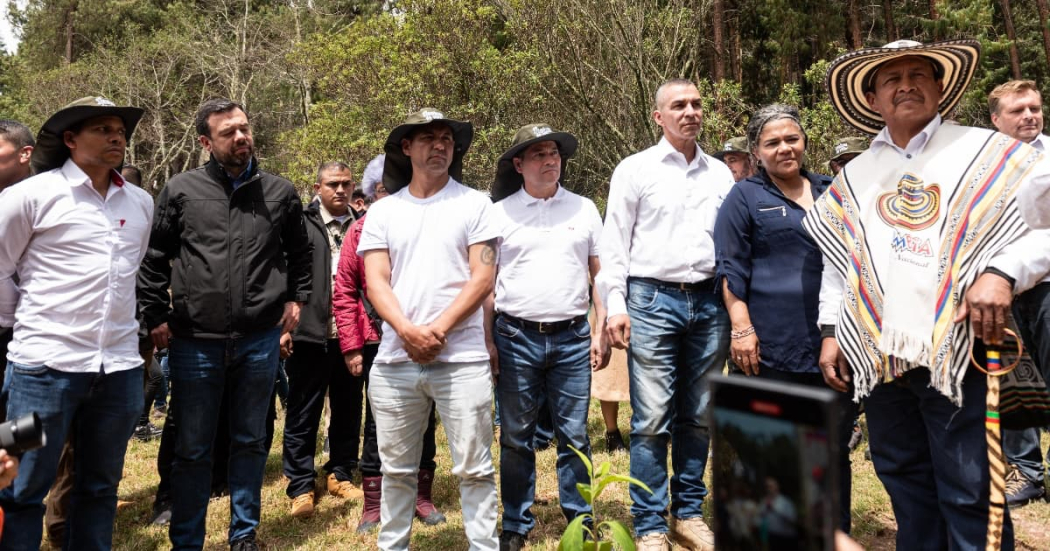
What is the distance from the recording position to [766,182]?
3.82 metres

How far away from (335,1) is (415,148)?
29443 mm

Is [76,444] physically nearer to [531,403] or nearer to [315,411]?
[315,411]

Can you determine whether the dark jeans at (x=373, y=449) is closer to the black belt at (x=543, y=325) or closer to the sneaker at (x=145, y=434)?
the black belt at (x=543, y=325)

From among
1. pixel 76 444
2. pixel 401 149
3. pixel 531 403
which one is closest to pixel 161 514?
pixel 76 444

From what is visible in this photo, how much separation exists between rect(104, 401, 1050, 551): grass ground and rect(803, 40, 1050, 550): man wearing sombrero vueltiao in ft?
4.99

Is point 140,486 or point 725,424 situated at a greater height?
point 725,424

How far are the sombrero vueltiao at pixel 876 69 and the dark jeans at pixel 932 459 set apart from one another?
1140 millimetres

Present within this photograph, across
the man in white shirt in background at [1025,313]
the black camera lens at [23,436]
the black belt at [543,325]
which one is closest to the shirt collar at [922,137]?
the man in white shirt in background at [1025,313]

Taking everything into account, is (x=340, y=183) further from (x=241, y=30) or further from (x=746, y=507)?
(x=241, y=30)

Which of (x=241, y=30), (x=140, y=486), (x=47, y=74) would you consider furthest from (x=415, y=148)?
(x=47, y=74)

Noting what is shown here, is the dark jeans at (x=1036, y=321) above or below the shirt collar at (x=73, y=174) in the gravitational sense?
below

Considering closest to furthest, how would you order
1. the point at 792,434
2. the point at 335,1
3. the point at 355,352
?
the point at 792,434
the point at 355,352
the point at 335,1

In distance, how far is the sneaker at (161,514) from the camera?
16.0 feet

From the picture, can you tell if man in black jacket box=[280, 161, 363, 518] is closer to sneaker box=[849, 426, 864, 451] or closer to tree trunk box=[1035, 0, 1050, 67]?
sneaker box=[849, 426, 864, 451]
